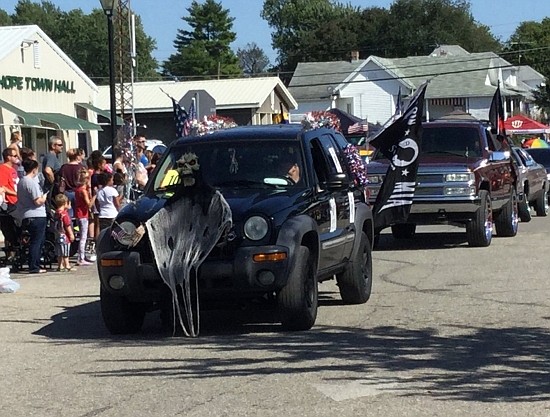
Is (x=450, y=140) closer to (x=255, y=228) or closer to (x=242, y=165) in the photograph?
(x=242, y=165)

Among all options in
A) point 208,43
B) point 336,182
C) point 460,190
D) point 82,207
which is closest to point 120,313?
point 336,182

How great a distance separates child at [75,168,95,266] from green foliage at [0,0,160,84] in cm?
9869

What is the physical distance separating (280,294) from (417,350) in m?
1.33

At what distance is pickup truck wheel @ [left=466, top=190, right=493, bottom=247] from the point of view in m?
17.9

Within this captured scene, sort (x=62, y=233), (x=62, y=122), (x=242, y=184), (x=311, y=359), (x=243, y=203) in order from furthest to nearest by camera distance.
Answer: (x=62, y=122) < (x=62, y=233) < (x=242, y=184) < (x=243, y=203) < (x=311, y=359)

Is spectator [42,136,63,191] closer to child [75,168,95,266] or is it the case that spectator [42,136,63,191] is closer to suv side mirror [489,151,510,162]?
child [75,168,95,266]

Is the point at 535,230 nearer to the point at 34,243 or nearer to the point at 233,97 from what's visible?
the point at 34,243

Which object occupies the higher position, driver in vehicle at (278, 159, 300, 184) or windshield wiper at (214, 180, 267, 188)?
driver in vehicle at (278, 159, 300, 184)

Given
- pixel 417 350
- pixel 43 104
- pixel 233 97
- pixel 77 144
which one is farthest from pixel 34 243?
pixel 233 97

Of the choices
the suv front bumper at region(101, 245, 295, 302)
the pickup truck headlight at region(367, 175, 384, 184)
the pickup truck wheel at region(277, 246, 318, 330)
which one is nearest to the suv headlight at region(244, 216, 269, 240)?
the suv front bumper at region(101, 245, 295, 302)

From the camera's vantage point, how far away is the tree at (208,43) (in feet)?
397

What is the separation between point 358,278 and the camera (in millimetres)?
11734

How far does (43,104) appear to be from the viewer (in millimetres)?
37094

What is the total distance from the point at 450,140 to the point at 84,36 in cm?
10737
